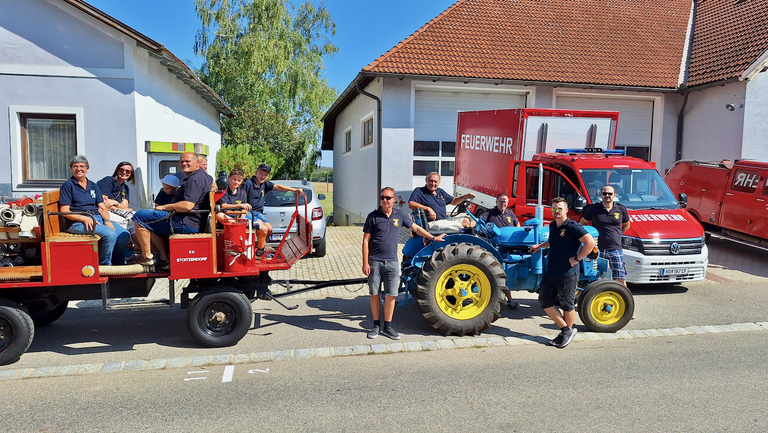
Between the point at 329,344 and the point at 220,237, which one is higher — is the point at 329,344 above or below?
below

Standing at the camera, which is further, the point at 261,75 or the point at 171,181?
the point at 261,75

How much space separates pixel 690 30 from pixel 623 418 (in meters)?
19.5

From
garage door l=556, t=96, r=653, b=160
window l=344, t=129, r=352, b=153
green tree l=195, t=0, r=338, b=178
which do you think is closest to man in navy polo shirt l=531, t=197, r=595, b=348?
garage door l=556, t=96, r=653, b=160

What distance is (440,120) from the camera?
15.7m

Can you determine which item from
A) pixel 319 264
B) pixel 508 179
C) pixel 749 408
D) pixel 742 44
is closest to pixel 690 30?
pixel 742 44

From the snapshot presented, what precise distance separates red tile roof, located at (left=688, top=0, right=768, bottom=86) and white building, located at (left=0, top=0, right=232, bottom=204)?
1491 cm

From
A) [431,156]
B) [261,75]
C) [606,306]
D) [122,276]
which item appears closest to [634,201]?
[606,306]

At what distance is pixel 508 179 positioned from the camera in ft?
32.6

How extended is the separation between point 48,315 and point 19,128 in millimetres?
5966

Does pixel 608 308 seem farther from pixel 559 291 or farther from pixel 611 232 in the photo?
pixel 611 232

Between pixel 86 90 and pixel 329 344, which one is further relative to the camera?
pixel 86 90

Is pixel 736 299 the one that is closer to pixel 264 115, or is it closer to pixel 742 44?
pixel 742 44

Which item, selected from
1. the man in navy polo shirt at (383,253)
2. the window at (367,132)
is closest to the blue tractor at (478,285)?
the man in navy polo shirt at (383,253)

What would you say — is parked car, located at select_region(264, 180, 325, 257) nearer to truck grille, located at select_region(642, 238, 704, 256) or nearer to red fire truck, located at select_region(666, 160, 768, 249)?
truck grille, located at select_region(642, 238, 704, 256)
